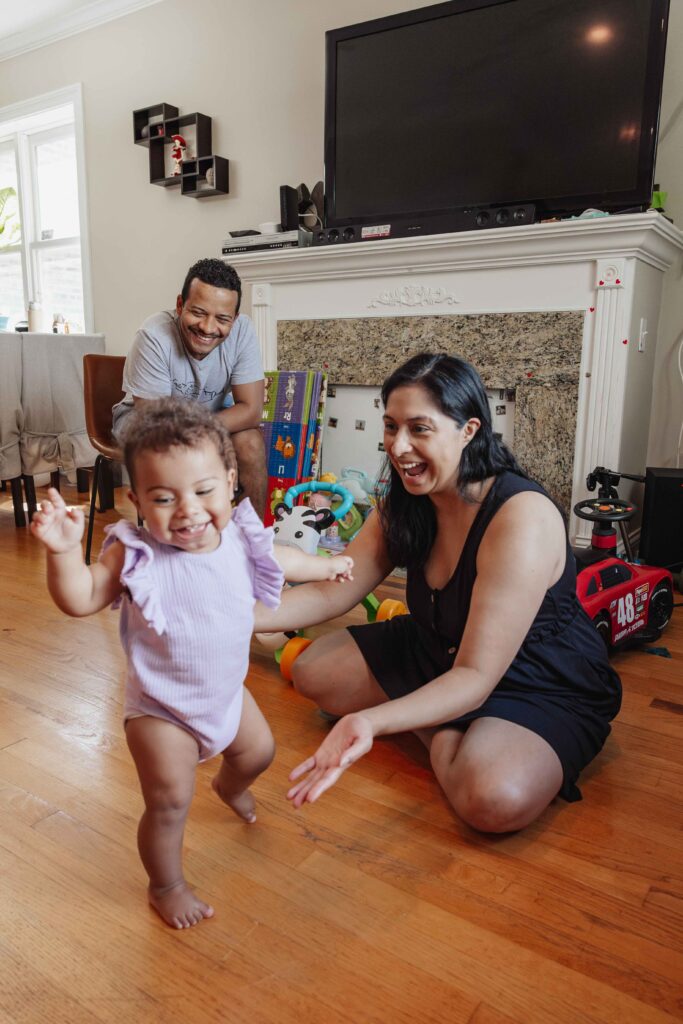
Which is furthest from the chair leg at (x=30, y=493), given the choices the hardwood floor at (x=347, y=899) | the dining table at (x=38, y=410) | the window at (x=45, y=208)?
the hardwood floor at (x=347, y=899)

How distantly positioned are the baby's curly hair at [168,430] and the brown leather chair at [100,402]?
2004 mm

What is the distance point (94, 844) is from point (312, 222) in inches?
121

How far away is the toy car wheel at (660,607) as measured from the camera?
6.85ft

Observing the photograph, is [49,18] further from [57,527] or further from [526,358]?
[57,527]

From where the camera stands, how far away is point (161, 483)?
0.88 m

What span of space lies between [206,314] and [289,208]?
1446 mm

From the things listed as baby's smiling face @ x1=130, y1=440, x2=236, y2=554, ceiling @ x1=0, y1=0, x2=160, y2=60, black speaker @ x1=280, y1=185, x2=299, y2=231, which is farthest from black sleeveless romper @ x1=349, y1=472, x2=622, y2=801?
ceiling @ x1=0, y1=0, x2=160, y2=60

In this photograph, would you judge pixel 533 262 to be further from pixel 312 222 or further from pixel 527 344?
pixel 312 222

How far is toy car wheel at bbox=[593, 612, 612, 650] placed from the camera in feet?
6.07

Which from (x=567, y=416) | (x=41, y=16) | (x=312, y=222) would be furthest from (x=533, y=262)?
(x=41, y=16)

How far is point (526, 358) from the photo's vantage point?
2.79 m

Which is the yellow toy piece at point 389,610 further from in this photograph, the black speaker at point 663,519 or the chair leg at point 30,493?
the chair leg at point 30,493

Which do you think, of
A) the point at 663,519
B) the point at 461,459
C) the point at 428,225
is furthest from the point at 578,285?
the point at 461,459

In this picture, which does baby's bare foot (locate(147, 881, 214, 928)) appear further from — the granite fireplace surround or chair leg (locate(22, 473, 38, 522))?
chair leg (locate(22, 473, 38, 522))
